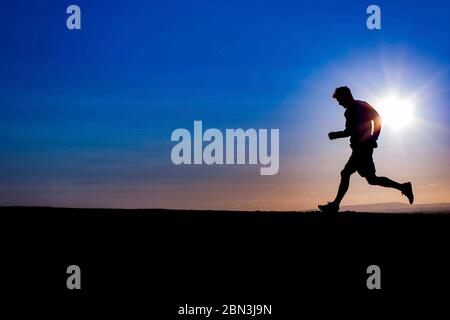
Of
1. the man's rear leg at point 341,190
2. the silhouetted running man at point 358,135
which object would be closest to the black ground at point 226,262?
the man's rear leg at point 341,190

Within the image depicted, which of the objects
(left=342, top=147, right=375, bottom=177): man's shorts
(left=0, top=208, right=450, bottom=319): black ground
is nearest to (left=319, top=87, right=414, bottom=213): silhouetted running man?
(left=342, top=147, right=375, bottom=177): man's shorts

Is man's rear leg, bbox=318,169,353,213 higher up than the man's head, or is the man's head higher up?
the man's head

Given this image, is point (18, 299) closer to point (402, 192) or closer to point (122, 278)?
point (122, 278)

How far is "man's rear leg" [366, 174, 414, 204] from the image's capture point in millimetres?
11500

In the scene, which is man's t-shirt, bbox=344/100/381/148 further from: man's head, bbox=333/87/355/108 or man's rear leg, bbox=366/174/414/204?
man's rear leg, bbox=366/174/414/204

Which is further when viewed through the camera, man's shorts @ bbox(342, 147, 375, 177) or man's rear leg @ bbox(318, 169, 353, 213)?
man's rear leg @ bbox(318, 169, 353, 213)

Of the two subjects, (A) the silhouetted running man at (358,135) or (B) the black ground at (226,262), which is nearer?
(B) the black ground at (226,262)

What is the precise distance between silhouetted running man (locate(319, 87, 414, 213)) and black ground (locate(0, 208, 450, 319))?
73 centimetres

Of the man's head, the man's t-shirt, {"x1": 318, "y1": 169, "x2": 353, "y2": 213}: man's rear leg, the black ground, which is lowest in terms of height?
the black ground

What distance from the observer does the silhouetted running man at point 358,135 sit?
36.6 feet

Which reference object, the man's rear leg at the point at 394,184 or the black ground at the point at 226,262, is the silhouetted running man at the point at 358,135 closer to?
the man's rear leg at the point at 394,184
